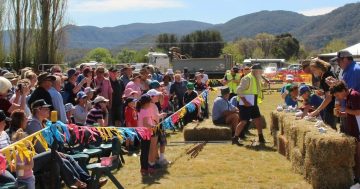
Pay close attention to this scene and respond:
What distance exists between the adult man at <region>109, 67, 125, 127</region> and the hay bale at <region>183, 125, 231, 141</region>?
1.76 meters

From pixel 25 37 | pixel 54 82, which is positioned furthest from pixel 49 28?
pixel 54 82

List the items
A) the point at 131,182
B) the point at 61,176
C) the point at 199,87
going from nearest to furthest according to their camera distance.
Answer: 1. the point at 61,176
2. the point at 131,182
3. the point at 199,87

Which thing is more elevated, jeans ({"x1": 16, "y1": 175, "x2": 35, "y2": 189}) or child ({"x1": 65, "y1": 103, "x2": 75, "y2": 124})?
child ({"x1": 65, "y1": 103, "x2": 75, "y2": 124})

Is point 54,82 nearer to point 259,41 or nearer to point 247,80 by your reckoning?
Answer: point 247,80

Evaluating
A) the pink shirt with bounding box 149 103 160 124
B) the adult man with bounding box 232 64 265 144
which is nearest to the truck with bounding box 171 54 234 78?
the adult man with bounding box 232 64 265 144

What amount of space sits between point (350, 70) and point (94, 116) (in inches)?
189

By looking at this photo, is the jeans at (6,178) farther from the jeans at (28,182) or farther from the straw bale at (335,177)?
the straw bale at (335,177)

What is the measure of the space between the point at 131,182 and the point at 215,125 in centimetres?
475

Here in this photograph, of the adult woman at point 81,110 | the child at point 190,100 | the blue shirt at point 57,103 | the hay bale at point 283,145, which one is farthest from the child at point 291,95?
the blue shirt at point 57,103

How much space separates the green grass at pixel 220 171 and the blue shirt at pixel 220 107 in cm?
159

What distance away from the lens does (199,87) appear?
17.4 meters

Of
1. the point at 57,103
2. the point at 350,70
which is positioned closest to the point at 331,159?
the point at 350,70

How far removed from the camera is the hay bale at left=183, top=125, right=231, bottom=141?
40.4ft

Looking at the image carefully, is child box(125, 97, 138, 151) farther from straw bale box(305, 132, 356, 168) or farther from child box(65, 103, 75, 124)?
straw bale box(305, 132, 356, 168)
